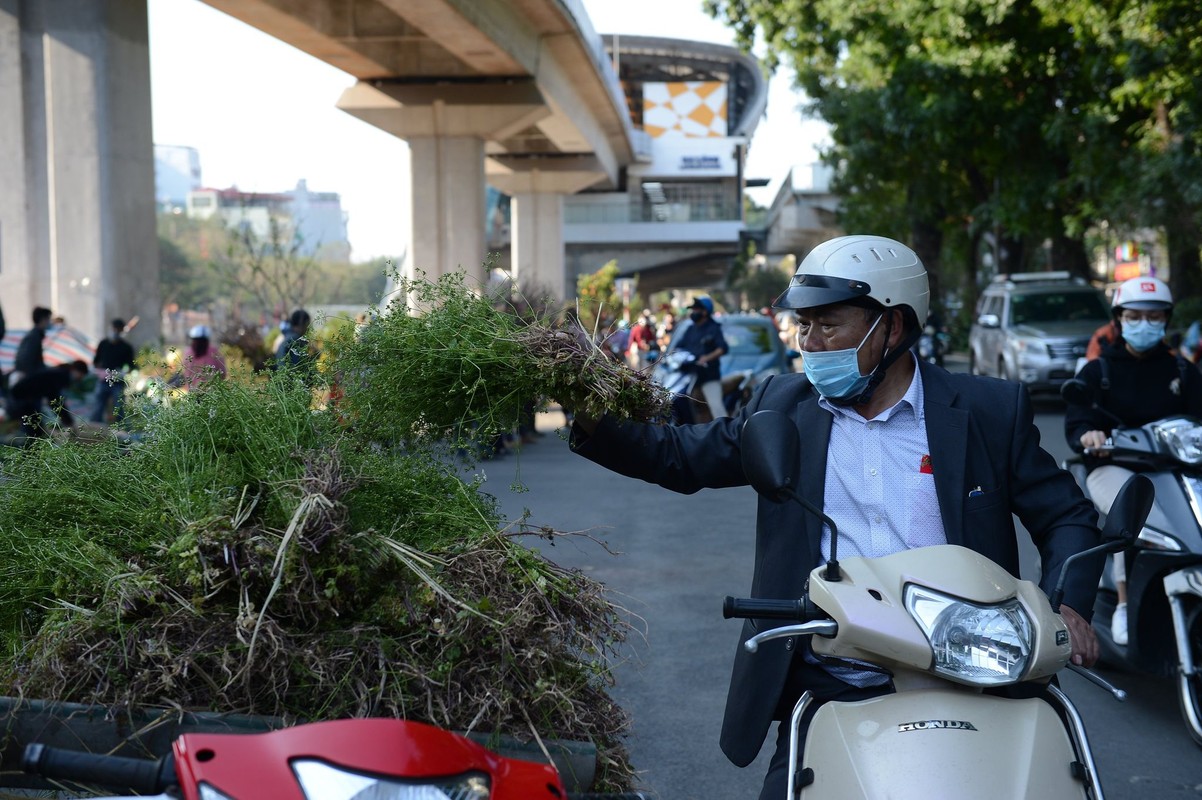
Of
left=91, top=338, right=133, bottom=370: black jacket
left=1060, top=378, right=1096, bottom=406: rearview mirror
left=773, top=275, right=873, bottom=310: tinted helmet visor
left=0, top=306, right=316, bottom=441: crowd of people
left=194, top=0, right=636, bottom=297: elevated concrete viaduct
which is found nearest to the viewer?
left=773, top=275, right=873, bottom=310: tinted helmet visor

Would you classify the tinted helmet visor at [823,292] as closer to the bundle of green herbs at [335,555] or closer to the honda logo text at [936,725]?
the bundle of green herbs at [335,555]

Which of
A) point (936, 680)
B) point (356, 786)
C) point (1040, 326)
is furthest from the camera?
point (1040, 326)

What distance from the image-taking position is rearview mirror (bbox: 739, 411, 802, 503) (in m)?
2.65

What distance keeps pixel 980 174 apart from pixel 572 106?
1099 centimetres

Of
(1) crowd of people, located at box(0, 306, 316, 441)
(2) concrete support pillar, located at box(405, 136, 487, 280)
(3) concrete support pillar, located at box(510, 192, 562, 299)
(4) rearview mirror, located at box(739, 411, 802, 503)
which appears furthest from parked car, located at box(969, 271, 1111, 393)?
(3) concrete support pillar, located at box(510, 192, 562, 299)

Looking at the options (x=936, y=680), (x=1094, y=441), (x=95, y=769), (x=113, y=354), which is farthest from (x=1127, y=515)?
(x=113, y=354)

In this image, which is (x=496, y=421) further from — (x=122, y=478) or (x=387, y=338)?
(x=122, y=478)

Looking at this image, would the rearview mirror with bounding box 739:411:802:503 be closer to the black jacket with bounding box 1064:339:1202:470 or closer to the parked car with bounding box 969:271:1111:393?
the black jacket with bounding box 1064:339:1202:470

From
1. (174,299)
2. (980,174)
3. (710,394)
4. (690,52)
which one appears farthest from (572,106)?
(690,52)

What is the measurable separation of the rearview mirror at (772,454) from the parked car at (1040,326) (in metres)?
19.4

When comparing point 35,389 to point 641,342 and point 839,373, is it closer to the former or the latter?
point 839,373

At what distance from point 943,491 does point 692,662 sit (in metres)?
3.77

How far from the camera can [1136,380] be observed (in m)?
6.30

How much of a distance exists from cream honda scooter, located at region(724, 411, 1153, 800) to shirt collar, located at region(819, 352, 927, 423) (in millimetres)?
602
